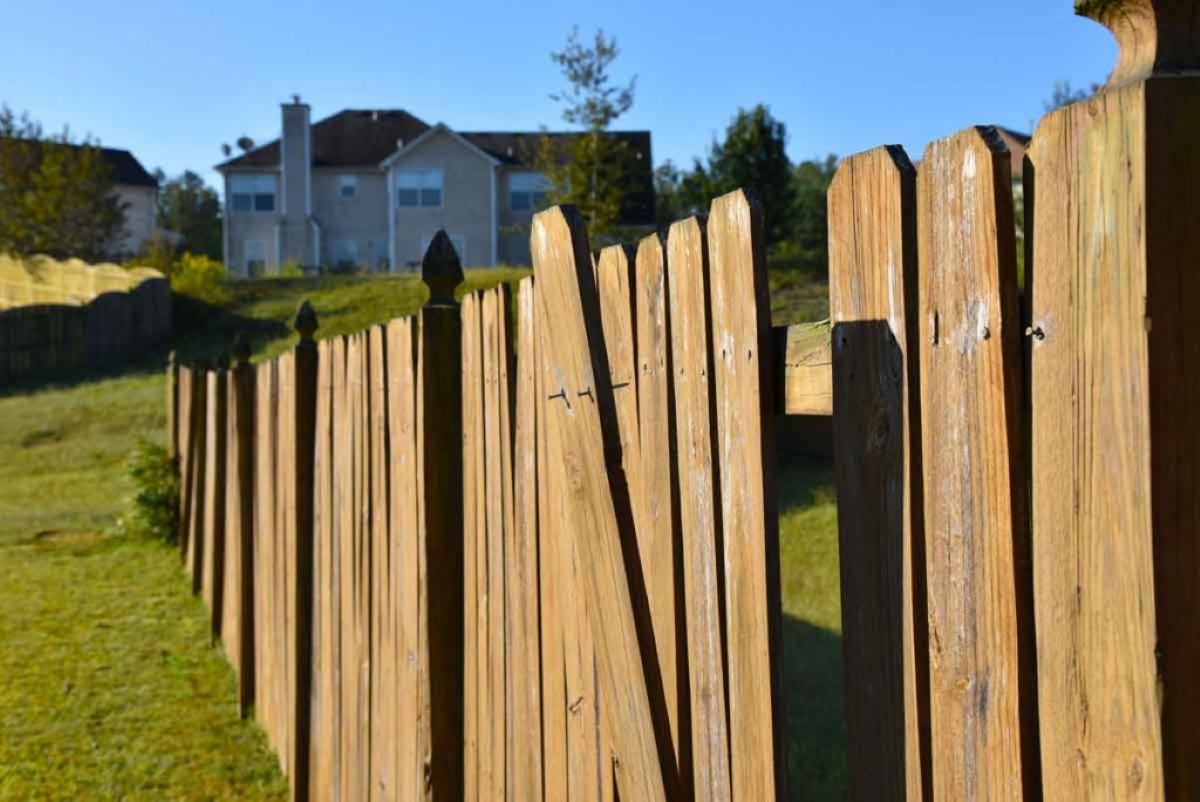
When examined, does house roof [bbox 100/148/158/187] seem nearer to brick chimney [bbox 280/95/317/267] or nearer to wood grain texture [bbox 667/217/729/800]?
brick chimney [bbox 280/95/317/267]

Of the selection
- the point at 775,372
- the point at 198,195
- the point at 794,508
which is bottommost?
the point at 794,508

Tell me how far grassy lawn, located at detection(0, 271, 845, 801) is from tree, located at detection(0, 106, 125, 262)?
26317mm

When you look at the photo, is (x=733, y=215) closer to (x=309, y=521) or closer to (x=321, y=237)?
(x=309, y=521)

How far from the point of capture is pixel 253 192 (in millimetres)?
47500

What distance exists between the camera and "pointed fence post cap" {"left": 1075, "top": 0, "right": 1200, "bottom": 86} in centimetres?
122

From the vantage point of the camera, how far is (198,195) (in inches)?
3826

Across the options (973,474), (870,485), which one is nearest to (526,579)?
(870,485)

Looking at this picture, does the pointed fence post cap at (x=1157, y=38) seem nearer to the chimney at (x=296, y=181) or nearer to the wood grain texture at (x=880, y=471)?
the wood grain texture at (x=880, y=471)

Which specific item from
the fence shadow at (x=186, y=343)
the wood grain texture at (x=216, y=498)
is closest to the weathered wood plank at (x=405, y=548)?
the wood grain texture at (x=216, y=498)

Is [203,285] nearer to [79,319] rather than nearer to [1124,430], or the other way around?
[79,319]

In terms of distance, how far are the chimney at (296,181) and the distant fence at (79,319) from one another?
656 inches

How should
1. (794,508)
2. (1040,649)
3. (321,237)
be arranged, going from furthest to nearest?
(321,237) → (794,508) → (1040,649)

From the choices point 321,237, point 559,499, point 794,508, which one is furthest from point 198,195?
point 559,499

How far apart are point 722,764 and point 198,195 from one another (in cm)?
10135
